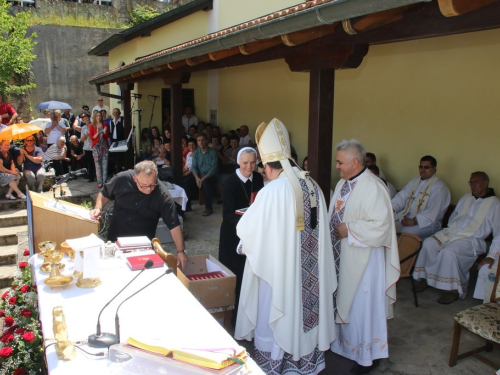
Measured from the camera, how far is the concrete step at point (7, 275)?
7047 mm

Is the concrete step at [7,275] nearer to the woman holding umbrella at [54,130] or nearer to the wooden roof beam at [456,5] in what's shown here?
the woman holding umbrella at [54,130]

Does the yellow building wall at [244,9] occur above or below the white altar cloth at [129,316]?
above

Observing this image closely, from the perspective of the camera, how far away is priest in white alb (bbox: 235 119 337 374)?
3.47 m

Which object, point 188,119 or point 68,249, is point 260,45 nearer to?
point 68,249

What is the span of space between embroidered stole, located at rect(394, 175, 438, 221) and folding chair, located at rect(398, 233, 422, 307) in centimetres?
104

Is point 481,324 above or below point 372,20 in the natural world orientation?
below

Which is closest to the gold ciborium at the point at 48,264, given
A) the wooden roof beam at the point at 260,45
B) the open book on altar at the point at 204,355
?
the open book on altar at the point at 204,355

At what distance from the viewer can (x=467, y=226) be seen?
18.7 ft

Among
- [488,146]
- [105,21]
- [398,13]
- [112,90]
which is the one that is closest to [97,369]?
[398,13]

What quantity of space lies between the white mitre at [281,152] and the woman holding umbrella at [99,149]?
331 inches

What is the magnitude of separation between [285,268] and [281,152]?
866 millimetres

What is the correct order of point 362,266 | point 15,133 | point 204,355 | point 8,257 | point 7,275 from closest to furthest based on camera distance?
point 204,355 → point 362,266 → point 7,275 → point 8,257 → point 15,133

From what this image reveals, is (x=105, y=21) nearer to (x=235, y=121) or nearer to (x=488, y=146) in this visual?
(x=235, y=121)

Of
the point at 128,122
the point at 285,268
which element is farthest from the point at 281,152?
the point at 128,122
